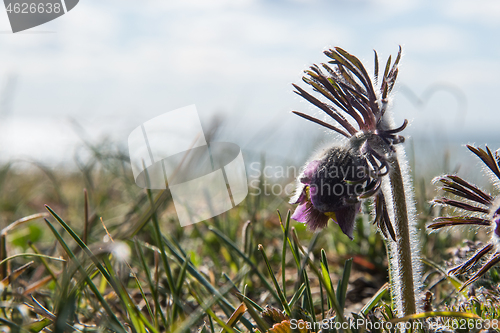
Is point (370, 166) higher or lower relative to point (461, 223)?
higher

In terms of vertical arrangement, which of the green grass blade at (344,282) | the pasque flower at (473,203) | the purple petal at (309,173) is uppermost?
the purple petal at (309,173)

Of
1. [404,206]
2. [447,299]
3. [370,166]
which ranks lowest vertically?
[447,299]

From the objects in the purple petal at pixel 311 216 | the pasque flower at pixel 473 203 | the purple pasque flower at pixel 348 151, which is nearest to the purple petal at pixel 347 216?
the purple pasque flower at pixel 348 151

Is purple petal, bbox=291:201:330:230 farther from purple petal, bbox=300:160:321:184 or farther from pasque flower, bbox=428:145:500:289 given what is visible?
pasque flower, bbox=428:145:500:289

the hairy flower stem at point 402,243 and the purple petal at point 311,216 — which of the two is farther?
the purple petal at point 311,216

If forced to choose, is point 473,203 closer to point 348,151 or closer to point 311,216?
point 348,151

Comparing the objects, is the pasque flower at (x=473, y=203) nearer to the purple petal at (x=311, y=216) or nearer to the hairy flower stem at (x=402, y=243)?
the hairy flower stem at (x=402, y=243)

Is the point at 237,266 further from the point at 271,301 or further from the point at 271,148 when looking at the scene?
the point at 271,148

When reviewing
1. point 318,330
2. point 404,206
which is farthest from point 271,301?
point 404,206
